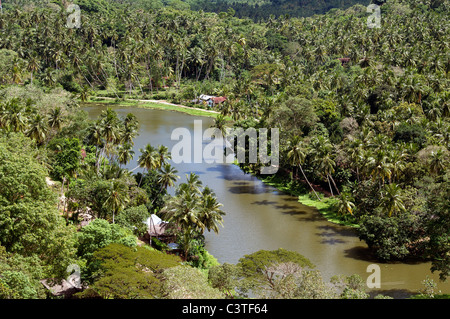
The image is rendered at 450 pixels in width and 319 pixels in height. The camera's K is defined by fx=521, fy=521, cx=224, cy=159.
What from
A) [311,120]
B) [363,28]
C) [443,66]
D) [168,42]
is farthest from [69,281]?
[363,28]

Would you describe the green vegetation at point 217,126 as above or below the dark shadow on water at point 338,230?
above

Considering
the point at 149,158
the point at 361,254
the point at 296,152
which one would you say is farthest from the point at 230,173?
the point at 361,254

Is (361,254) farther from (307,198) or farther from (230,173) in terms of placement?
(230,173)

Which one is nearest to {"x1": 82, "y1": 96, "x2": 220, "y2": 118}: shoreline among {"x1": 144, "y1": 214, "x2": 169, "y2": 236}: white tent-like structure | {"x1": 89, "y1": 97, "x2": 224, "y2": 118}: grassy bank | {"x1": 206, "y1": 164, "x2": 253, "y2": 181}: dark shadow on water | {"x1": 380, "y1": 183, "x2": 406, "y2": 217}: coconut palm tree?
{"x1": 89, "y1": 97, "x2": 224, "y2": 118}: grassy bank

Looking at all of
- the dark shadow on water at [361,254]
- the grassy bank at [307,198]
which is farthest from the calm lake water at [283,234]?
the grassy bank at [307,198]

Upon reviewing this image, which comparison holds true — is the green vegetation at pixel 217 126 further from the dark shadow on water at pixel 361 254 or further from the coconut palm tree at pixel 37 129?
the dark shadow on water at pixel 361 254
